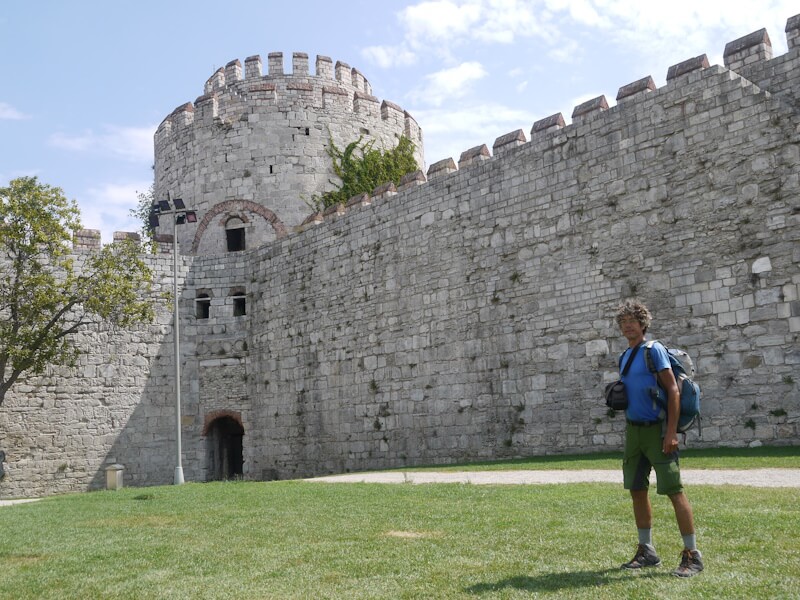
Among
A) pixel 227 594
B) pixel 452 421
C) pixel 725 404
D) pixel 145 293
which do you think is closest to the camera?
pixel 227 594

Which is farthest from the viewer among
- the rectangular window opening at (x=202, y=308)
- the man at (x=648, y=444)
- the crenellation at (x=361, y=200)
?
the rectangular window opening at (x=202, y=308)

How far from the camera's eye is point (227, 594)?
496cm

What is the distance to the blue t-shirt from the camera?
5172 mm

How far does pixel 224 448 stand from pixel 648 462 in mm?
17688

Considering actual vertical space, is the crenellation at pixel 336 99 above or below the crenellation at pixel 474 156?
above

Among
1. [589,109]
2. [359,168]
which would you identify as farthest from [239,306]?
[589,109]

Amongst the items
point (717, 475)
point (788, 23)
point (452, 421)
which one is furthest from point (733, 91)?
point (452, 421)

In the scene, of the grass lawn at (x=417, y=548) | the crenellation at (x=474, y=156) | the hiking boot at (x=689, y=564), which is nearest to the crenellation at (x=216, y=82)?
the crenellation at (x=474, y=156)

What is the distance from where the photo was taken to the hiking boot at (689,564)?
15.5ft

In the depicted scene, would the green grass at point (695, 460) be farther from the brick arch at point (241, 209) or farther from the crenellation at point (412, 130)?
the crenellation at point (412, 130)

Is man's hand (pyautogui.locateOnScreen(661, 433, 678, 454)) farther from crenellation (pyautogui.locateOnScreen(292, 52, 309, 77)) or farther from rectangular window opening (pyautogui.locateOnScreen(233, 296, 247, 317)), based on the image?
crenellation (pyautogui.locateOnScreen(292, 52, 309, 77))

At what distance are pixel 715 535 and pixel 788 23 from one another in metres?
9.17

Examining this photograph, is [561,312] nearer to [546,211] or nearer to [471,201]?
[546,211]

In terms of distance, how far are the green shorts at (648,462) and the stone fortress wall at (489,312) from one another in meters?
7.26
